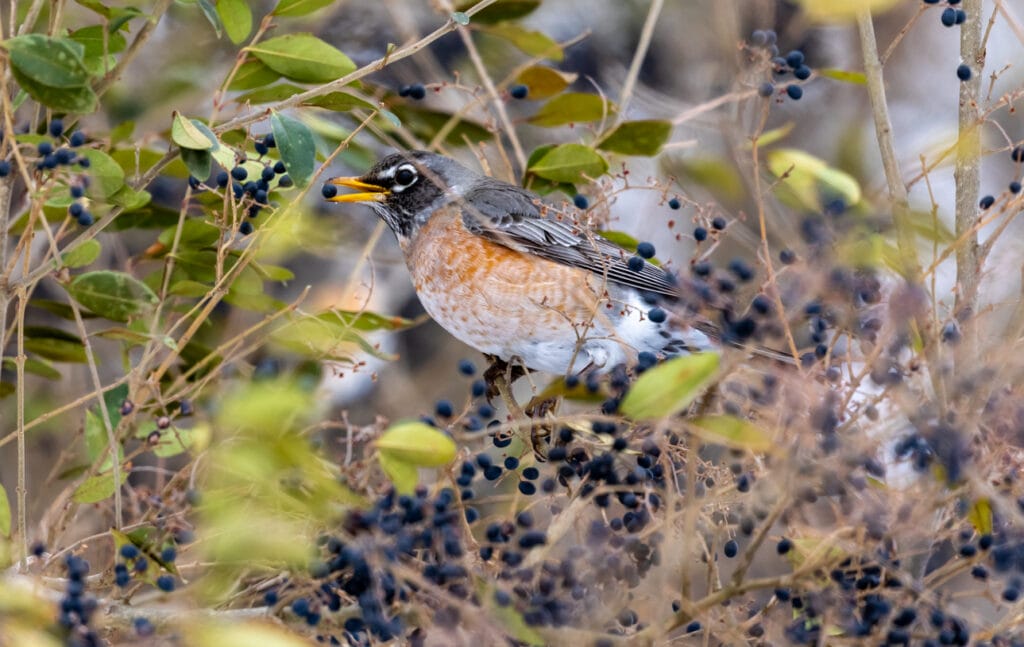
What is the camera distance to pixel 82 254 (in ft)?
7.93

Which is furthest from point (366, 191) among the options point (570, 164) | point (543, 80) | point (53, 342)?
point (53, 342)

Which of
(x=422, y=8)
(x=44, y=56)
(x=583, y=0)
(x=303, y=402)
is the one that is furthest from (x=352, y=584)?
(x=583, y=0)

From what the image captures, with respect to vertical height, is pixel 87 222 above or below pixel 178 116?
below

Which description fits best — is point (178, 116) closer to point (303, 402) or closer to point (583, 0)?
point (303, 402)

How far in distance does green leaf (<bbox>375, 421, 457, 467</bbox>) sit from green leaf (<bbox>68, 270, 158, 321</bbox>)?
980 mm

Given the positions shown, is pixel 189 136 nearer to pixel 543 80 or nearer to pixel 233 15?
pixel 233 15

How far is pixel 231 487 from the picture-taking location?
165cm

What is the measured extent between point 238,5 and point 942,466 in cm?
157

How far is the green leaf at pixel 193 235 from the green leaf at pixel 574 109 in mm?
854

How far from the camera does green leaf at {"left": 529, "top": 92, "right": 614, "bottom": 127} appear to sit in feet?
9.77

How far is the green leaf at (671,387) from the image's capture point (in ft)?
5.32

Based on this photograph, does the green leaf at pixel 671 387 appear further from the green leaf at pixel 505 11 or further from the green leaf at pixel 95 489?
the green leaf at pixel 505 11

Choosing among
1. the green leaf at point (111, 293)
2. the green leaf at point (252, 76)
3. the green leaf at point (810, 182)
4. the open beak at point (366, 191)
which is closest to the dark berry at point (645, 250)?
the green leaf at point (810, 182)

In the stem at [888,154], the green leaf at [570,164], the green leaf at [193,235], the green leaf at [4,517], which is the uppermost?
the stem at [888,154]
